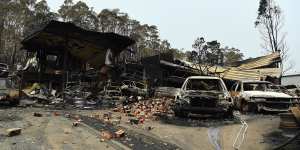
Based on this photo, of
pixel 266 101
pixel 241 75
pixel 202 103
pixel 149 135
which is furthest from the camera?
pixel 241 75

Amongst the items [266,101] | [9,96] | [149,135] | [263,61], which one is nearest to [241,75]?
[263,61]

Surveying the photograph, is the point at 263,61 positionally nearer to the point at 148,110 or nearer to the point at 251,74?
the point at 251,74

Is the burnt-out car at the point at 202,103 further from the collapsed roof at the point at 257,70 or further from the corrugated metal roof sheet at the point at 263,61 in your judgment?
the corrugated metal roof sheet at the point at 263,61

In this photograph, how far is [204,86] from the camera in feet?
50.3

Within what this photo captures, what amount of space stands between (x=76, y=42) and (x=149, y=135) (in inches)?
579

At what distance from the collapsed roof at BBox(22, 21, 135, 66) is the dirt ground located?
8363 mm

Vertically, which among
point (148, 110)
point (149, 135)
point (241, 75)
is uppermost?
point (241, 75)

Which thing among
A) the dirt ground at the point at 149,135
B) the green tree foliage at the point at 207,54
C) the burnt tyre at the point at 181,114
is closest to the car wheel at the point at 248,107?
the dirt ground at the point at 149,135

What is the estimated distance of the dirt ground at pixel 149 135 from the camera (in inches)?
316

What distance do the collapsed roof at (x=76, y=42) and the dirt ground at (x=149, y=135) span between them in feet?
27.4

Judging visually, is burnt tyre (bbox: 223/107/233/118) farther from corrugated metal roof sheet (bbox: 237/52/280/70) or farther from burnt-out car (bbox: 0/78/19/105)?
corrugated metal roof sheet (bbox: 237/52/280/70)

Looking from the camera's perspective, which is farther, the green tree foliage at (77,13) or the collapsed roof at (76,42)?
the green tree foliage at (77,13)

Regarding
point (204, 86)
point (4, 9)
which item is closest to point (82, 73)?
point (204, 86)

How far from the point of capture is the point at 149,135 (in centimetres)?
952
